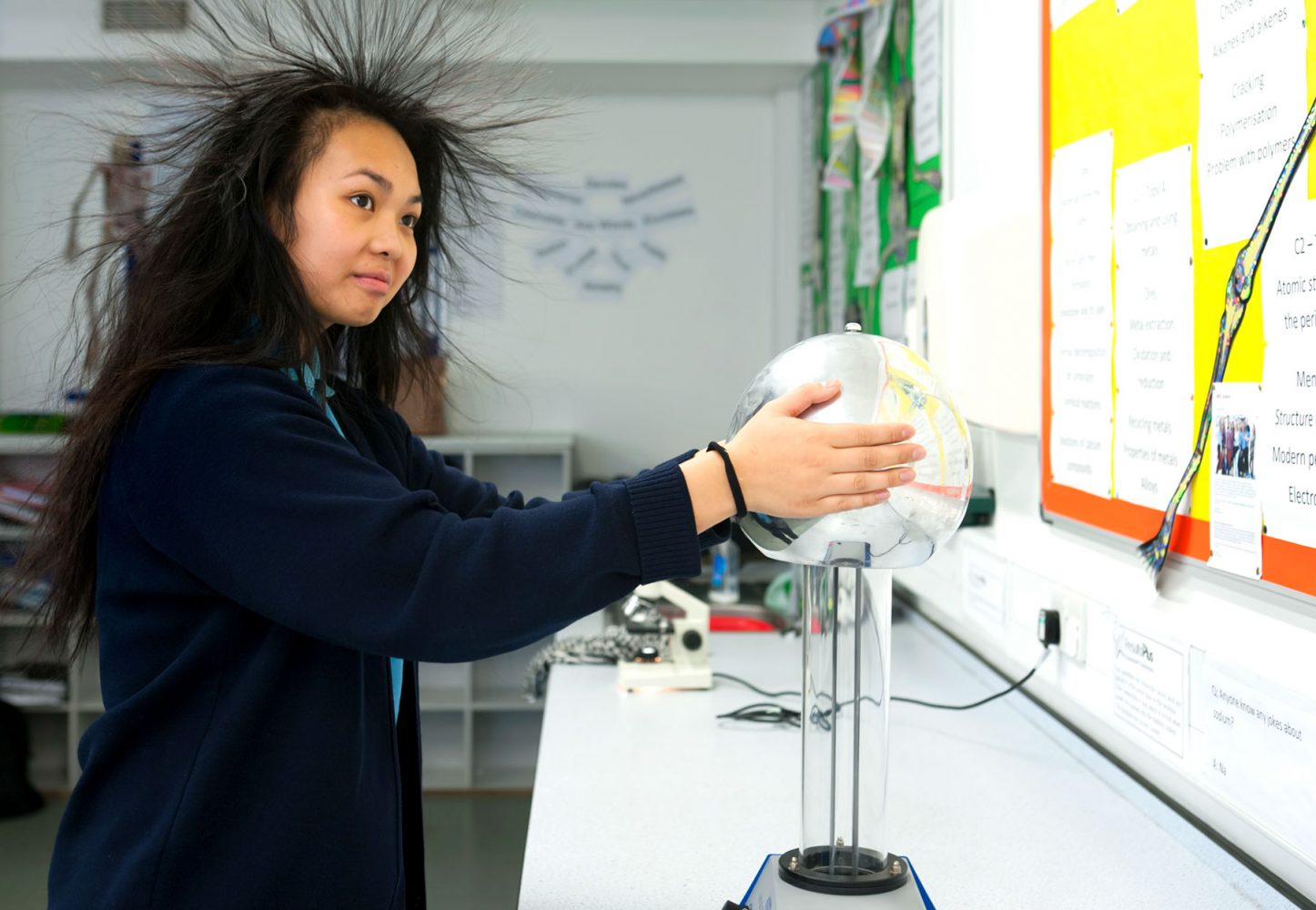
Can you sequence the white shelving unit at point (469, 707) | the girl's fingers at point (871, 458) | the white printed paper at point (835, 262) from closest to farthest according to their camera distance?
1. the girl's fingers at point (871, 458)
2. the white printed paper at point (835, 262)
3. the white shelving unit at point (469, 707)

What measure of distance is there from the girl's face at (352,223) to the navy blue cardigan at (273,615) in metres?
0.14

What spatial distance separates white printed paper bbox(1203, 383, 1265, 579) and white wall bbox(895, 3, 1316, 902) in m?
0.03

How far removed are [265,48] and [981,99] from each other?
4.42 ft

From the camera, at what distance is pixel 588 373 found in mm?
4207

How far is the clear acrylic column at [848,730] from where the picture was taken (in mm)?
1070

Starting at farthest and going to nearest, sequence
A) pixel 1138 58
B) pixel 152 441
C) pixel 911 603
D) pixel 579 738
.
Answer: pixel 911 603, pixel 579 738, pixel 1138 58, pixel 152 441

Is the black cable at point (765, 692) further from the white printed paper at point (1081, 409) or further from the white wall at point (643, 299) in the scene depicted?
the white wall at point (643, 299)

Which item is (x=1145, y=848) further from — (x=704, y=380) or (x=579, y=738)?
(x=704, y=380)

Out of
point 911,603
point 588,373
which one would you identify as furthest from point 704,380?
point 911,603

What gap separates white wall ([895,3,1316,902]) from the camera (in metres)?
1.13

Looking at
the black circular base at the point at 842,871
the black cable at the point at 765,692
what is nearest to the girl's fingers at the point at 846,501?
the black circular base at the point at 842,871

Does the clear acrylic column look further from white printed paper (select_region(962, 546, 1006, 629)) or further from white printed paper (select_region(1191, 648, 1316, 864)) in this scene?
white printed paper (select_region(962, 546, 1006, 629))

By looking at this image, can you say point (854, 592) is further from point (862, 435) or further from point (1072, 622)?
point (1072, 622)

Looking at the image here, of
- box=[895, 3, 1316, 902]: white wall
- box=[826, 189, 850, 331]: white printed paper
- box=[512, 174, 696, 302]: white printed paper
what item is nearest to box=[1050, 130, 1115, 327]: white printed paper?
box=[895, 3, 1316, 902]: white wall
